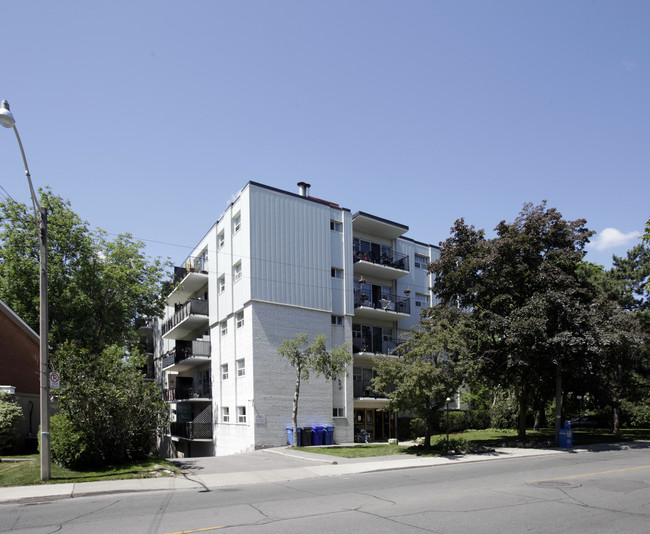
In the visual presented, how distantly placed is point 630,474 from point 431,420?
8850mm

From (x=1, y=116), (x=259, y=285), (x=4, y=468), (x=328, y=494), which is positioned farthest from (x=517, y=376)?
(x=1, y=116)

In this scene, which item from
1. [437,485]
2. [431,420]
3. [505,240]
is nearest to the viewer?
[437,485]

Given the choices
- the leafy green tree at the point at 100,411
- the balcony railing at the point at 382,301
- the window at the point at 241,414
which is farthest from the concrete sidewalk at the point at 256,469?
the balcony railing at the point at 382,301

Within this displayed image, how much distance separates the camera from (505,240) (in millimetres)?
24141

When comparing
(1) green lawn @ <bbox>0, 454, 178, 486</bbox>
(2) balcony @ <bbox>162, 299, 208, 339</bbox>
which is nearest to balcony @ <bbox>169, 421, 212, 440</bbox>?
(2) balcony @ <bbox>162, 299, 208, 339</bbox>

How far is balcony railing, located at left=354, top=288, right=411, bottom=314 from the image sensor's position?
32.4 metres

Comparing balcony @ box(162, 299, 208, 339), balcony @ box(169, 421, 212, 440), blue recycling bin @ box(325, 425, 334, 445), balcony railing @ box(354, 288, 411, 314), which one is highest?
balcony railing @ box(354, 288, 411, 314)

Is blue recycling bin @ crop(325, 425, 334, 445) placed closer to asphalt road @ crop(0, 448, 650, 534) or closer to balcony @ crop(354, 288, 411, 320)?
balcony @ crop(354, 288, 411, 320)

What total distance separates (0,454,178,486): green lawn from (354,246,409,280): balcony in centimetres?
1881

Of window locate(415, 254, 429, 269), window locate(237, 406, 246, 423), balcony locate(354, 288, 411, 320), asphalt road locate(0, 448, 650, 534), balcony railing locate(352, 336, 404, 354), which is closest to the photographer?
asphalt road locate(0, 448, 650, 534)

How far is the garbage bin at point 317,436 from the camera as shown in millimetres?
26616

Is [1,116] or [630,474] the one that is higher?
[1,116]

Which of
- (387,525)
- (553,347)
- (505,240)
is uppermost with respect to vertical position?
(505,240)

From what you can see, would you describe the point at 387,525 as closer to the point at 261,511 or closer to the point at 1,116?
the point at 261,511
